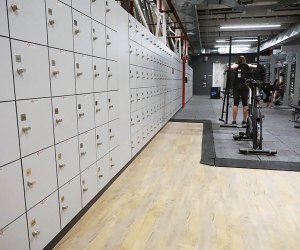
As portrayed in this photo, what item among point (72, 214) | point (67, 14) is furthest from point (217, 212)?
point (67, 14)

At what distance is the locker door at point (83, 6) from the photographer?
2.18 metres

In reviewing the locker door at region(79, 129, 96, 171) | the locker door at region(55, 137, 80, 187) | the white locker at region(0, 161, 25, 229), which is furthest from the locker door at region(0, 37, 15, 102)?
the locker door at region(79, 129, 96, 171)

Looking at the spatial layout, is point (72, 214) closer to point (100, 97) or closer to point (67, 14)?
point (100, 97)

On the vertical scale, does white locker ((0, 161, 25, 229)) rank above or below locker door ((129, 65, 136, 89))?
below

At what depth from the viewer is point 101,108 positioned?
2781mm

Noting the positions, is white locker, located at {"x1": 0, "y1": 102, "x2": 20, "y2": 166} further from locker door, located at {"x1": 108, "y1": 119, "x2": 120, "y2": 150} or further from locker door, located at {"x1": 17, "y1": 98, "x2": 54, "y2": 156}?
locker door, located at {"x1": 108, "y1": 119, "x2": 120, "y2": 150}

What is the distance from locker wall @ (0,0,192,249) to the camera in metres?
1.49

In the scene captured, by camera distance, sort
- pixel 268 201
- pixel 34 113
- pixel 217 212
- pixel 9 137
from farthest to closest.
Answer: pixel 268 201 → pixel 217 212 → pixel 34 113 → pixel 9 137

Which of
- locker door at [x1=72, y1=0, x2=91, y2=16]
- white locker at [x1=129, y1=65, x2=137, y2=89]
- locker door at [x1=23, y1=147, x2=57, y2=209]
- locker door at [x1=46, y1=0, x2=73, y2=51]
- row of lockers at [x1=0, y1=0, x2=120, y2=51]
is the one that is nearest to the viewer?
row of lockers at [x1=0, y1=0, x2=120, y2=51]

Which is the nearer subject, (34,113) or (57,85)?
(34,113)

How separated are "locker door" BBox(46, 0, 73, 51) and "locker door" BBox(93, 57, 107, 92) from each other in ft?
1.67

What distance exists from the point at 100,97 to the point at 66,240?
136 cm

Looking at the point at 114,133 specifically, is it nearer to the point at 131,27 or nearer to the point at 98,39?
the point at 98,39

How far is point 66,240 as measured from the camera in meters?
2.04
